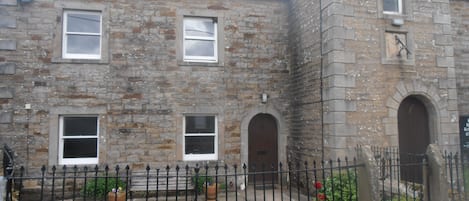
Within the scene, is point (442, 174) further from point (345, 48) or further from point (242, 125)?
point (242, 125)

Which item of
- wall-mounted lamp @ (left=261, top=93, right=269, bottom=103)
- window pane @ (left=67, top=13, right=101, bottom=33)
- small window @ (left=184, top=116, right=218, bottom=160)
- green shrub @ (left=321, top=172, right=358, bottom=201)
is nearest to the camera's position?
green shrub @ (left=321, top=172, right=358, bottom=201)

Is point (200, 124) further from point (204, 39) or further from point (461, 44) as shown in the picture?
point (461, 44)

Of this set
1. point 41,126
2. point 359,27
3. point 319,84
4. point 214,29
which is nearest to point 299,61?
point 319,84

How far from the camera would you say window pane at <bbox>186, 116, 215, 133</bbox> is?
9609 millimetres

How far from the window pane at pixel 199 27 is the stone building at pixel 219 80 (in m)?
0.03

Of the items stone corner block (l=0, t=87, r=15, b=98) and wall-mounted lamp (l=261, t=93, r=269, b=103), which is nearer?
stone corner block (l=0, t=87, r=15, b=98)

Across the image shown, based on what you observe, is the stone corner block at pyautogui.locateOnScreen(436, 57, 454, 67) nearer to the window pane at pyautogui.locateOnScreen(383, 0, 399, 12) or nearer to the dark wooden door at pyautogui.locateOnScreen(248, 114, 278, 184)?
the window pane at pyautogui.locateOnScreen(383, 0, 399, 12)

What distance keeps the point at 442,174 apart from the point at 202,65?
6654 millimetres

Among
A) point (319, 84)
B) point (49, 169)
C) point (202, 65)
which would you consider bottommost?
point (49, 169)

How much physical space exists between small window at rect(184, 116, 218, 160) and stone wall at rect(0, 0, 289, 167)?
26cm

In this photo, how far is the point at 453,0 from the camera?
10.6m

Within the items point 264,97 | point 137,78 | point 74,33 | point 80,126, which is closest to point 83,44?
point 74,33

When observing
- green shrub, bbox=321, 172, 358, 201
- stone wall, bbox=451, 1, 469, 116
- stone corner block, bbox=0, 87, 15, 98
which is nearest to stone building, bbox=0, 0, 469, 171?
stone corner block, bbox=0, 87, 15, 98

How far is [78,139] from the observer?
29.3 feet
